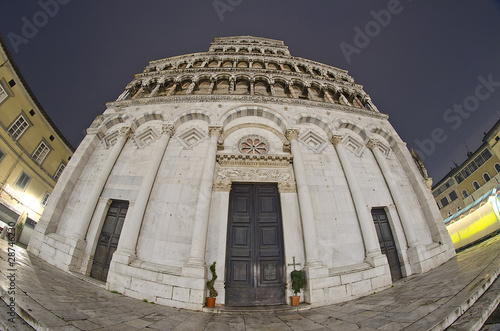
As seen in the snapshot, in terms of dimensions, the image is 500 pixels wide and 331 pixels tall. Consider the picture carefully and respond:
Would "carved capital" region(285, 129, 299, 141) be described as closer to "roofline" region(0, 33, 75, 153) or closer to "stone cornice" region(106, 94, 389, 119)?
"stone cornice" region(106, 94, 389, 119)

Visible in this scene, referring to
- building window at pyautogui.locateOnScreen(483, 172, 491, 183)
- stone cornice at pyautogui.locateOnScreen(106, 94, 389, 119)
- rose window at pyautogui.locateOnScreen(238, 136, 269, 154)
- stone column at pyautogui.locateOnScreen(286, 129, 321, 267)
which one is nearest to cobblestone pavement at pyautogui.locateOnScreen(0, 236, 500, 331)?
stone column at pyautogui.locateOnScreen(286, 129, 321, 267)

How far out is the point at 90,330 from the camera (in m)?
3.10

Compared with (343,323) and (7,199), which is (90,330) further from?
(7,199)

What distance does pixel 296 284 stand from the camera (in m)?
6.50

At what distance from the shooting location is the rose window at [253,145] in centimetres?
1107

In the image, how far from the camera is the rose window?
11.1 metres

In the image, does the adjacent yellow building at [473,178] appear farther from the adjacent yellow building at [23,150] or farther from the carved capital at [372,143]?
the adjacent yellow building at [23,150]

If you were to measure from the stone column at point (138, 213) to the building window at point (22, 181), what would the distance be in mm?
16852

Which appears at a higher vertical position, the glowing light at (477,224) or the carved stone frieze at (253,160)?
the carved stone frieze at (253,160)

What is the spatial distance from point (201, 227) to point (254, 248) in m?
2.48

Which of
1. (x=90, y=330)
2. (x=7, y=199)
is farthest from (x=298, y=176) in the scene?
(x=7, y=199)

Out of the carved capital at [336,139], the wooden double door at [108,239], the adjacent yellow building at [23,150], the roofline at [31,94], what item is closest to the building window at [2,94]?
the adjacent yellow building at [23,150]

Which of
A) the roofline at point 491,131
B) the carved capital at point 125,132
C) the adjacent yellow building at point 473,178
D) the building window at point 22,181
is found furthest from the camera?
the adjacent yellow building at point 473,178

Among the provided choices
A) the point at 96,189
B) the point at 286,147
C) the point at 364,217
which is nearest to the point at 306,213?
the point at 364,217
